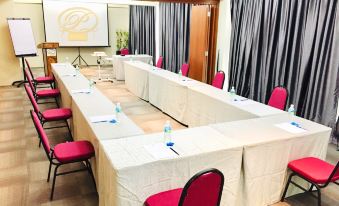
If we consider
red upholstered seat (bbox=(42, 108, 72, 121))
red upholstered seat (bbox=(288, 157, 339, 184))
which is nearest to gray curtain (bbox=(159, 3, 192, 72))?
red upholstered seat (bbox=(42, 108, 72, 121))

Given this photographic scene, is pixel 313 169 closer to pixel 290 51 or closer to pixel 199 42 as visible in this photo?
pixel 290 51

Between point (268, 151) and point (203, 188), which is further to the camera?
point (268, 151)

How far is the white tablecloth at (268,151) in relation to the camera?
2470 millimetres

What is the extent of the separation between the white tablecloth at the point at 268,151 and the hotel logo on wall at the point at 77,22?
9.25 meters

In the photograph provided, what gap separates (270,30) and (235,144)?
3.50 m

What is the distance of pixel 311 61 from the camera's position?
4461 mm

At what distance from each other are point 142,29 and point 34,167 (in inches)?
314

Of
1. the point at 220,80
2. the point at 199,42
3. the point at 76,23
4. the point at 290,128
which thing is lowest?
the point at 290,128

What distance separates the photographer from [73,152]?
8.95 feet

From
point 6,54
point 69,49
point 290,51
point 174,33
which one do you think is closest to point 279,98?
point 290,51

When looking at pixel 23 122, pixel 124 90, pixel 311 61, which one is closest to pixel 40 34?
pixel 124 90

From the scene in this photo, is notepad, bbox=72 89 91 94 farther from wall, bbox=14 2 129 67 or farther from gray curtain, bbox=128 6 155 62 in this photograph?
wall, bbox=14 2 129 67

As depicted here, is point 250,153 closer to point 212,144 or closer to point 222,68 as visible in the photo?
point 212,144

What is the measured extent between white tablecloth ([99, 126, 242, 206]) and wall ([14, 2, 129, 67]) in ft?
31.0
